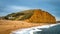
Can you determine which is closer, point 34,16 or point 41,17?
point 34,16

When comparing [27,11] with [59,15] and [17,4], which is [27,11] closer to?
[17,4]

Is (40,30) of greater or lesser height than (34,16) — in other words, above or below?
below

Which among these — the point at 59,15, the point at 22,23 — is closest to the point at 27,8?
the point at 22,23

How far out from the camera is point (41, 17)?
16.5ft

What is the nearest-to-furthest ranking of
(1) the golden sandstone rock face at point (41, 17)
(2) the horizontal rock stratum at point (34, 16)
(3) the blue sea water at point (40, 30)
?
(3) the blue sea water at point (40, 30)
(2) the horizontal rock stratum at point (34, 16)
(1) the golden sandstone rock face at point (41, 17)

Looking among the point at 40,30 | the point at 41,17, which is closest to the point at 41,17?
the point at 41,17

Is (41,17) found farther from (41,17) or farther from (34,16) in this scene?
(34,16)

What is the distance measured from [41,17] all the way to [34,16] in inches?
9.5

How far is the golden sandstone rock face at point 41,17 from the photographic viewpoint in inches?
193

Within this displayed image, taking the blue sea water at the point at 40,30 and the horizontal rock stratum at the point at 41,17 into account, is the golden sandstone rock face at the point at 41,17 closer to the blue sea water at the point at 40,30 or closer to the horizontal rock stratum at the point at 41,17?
the horizontal rock stratum at the point at 41,17

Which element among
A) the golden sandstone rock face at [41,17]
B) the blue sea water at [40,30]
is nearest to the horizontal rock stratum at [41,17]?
the golden sandstone rock face at [41,17]

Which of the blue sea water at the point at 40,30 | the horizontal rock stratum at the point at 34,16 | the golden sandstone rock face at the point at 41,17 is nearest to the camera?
the blue sea water at the point at 40,30

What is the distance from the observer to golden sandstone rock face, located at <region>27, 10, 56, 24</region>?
490cm

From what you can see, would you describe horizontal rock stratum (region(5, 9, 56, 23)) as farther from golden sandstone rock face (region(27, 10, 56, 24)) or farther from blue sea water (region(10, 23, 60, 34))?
blue sea water (region(10, 23, 60, 34))
